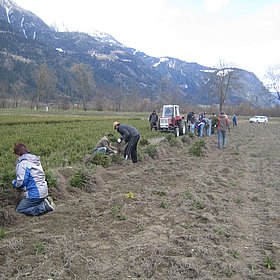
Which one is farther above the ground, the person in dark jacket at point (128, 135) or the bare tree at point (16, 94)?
the bare tree at point (16, 94)

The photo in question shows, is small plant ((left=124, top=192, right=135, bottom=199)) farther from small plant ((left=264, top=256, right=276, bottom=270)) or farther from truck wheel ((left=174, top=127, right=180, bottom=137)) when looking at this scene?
truck wheel ((left=174, top=127, right=180, bottom=137))

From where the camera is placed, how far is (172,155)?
1380cm

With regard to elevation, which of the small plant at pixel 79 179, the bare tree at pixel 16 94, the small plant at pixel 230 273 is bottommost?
the small plant at pixel 230 273

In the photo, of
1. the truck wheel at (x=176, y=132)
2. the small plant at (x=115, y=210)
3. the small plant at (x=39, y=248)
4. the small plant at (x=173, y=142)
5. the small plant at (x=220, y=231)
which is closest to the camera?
the small plant at (x=39, y=248)

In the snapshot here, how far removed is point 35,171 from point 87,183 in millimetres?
2050

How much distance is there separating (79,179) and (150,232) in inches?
115

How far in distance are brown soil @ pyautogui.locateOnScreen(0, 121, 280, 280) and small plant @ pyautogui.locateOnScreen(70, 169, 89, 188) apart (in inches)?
6.8

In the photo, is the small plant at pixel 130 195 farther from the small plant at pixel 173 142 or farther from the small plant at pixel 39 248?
the small plant at pixel 173 142

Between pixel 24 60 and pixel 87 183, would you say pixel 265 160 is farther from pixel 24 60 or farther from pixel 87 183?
pixel 24 60

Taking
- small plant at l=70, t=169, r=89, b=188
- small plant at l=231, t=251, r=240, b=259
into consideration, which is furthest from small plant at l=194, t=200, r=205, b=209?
small plant at l=70, t=169, r=89, b=188

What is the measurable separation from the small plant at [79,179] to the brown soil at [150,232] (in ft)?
0.56

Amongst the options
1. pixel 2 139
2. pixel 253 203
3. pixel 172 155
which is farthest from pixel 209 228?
pixel 2 139

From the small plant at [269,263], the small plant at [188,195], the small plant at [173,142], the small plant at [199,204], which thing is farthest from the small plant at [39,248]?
the small plant at [173,142]

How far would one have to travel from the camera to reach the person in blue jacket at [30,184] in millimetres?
5816
